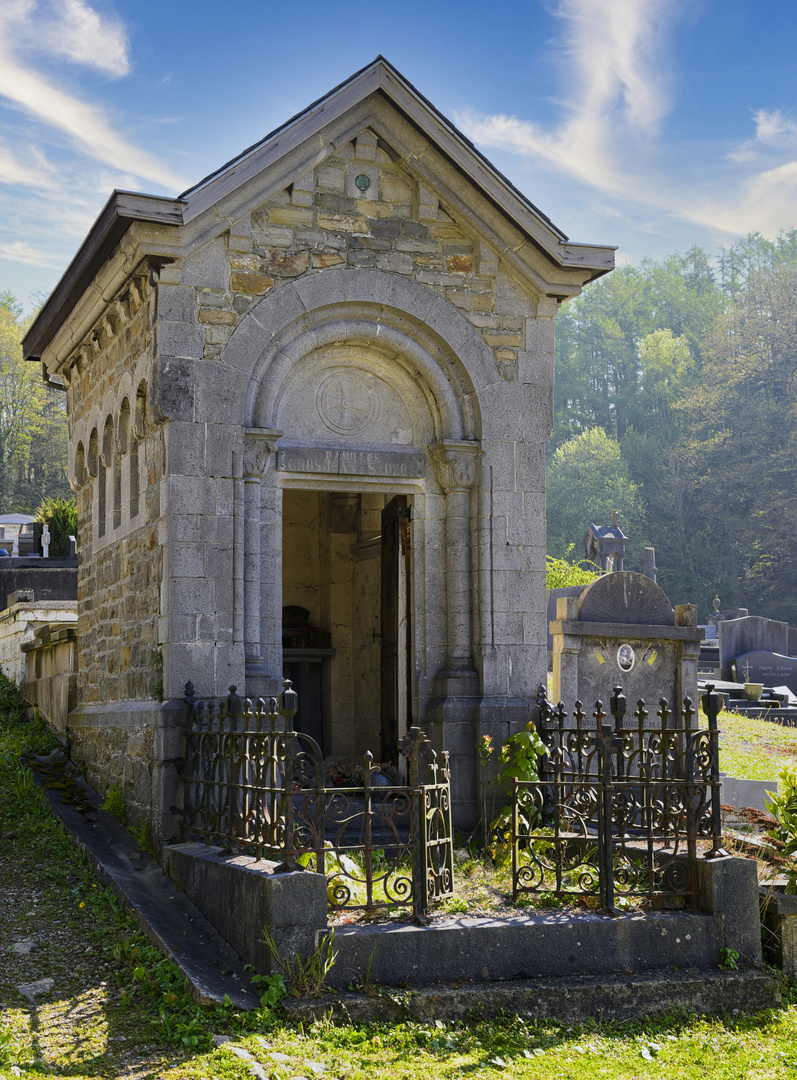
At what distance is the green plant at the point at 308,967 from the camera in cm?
530

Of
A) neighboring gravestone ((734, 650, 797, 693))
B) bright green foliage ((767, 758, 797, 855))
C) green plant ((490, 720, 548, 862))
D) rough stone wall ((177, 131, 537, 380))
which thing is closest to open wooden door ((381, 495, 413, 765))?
green plant ((490, 720, 548, 862))

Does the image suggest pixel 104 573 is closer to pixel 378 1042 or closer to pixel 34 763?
pixel 34 763

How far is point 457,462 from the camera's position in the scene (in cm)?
859

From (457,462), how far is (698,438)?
135ft

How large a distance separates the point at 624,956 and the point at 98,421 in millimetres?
6555

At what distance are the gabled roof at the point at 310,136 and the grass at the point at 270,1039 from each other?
4.76 m

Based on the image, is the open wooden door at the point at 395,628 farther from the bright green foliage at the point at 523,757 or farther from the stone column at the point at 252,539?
the stone column at the point at 252,539

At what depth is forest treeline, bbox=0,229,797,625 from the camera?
4247 centimetres

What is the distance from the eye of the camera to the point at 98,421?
9859mm

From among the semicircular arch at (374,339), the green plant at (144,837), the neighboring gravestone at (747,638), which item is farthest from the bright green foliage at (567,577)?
the green plant at (144,837)

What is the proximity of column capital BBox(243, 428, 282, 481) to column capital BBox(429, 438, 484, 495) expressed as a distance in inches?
53.4

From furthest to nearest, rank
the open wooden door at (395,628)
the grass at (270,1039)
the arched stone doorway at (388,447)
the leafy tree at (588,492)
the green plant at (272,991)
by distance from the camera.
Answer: the leafy tree at (588,492), the open wooden door at (395,628), the arched stone doorway at (388,447), the green plant at (272,991), the grass at (270,1039)

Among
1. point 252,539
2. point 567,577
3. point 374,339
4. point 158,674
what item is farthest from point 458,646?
point 567,577

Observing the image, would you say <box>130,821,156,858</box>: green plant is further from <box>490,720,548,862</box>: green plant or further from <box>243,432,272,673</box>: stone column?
<box>490,720,548,862</box>: green plant
